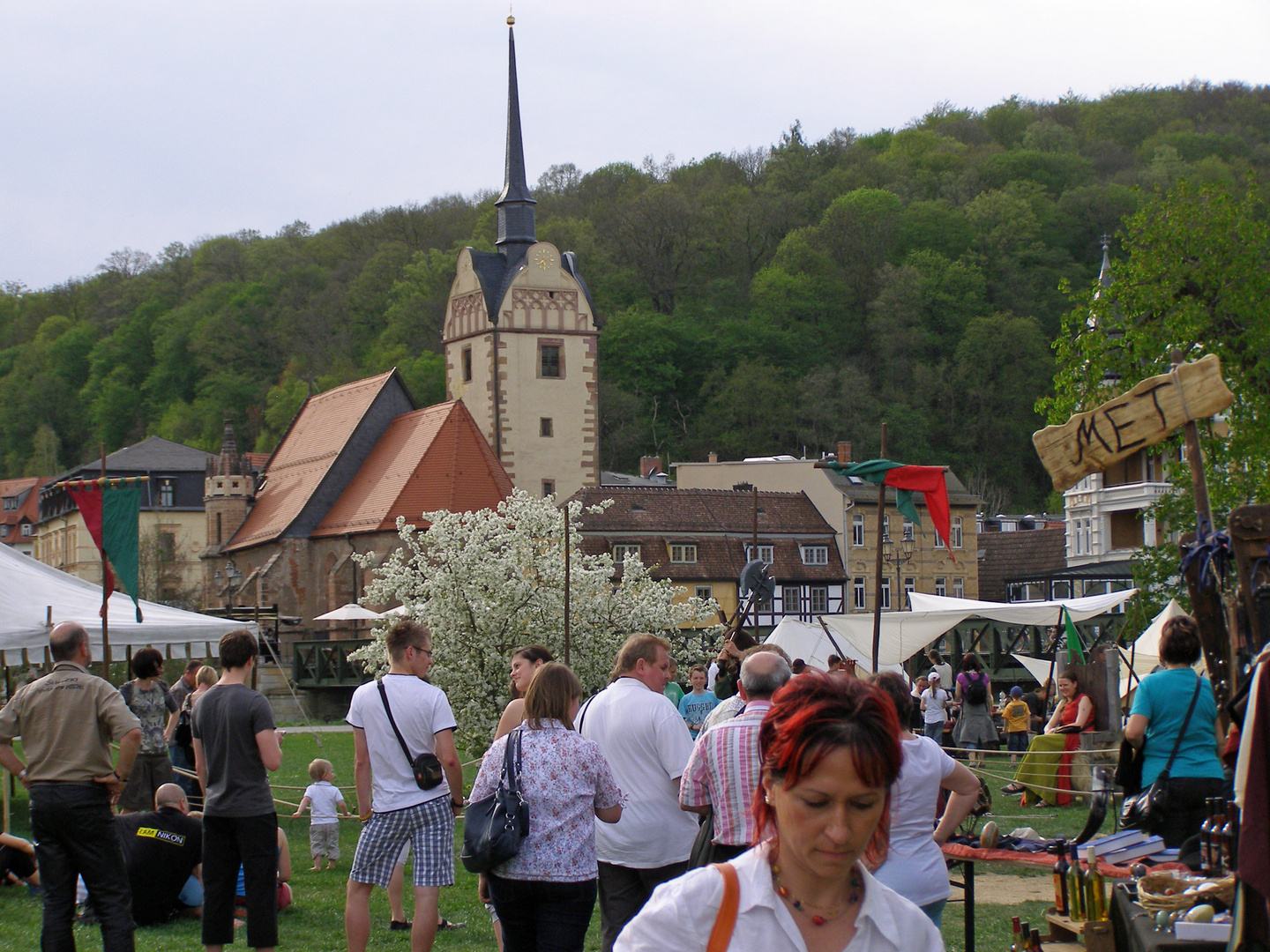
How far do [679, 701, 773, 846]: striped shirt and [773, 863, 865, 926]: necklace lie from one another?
260cm

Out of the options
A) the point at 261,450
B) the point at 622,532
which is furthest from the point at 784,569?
the point at 261,450

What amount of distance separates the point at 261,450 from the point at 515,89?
33.6m

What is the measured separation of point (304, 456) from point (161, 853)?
4865 cm

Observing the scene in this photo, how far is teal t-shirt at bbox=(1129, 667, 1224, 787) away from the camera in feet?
22.2

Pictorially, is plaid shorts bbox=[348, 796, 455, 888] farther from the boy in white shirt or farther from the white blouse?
the boy in white shirt

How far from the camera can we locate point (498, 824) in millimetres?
5715

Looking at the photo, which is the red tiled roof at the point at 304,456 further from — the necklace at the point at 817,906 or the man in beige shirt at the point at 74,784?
the necklace at the point at 817,906

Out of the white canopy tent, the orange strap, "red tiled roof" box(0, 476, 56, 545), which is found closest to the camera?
the orange strap

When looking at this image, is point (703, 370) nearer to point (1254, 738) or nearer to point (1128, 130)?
point (1128, 130)

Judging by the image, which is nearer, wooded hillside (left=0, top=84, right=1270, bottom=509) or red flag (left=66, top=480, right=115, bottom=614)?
red flag (left=66, top=480, right=115, bottom=614)

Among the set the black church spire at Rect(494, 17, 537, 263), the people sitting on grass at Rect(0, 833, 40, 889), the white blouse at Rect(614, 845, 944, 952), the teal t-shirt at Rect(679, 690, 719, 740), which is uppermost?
the black church spire at Rect(494, 17, 537, 263)

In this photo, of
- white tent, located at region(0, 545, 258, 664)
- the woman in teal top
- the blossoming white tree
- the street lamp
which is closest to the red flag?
white tent, located at region(0, 545, 258, 664)

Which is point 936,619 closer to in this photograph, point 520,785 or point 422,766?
point 422,766

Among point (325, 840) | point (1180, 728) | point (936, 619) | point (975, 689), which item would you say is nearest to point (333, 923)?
point (325, 840)
